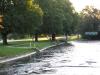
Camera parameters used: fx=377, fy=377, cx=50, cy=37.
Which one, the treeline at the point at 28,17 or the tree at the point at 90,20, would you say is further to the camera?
the tree at the point at 90,20

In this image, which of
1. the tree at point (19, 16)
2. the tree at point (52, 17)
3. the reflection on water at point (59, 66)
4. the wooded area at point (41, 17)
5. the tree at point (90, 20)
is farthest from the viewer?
the tree at point (90, 20)

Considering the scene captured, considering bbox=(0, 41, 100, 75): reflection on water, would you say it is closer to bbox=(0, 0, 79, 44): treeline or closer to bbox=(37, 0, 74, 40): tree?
bbox=(0, 0, 79, 44): treeline

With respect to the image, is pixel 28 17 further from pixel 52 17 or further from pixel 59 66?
pixel 59 66

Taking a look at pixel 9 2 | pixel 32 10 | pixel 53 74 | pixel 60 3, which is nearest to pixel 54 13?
pixel 60 3

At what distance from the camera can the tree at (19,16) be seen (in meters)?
56.1

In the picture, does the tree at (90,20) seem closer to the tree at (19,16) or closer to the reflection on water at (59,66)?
the tree at (19,16)

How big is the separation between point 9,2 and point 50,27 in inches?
1465

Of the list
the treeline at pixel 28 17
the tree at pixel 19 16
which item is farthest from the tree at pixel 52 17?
the tree at pixel 19 16

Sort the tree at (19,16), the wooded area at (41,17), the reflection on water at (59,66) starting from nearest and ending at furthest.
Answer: the reflection on water at (59,66) < the tree at (19,16) < the wooded area at (41,17)

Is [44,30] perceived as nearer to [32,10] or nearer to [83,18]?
[32,10]

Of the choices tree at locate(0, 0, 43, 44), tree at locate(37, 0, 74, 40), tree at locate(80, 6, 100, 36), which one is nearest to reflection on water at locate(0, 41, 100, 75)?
tree at locate(0, 0, 43, 44)

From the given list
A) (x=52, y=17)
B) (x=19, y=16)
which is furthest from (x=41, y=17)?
(x=52, y=17)

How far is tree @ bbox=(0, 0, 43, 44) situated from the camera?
184ft

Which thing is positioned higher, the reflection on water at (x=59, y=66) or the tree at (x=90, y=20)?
the tree at (x=90, y=20)
